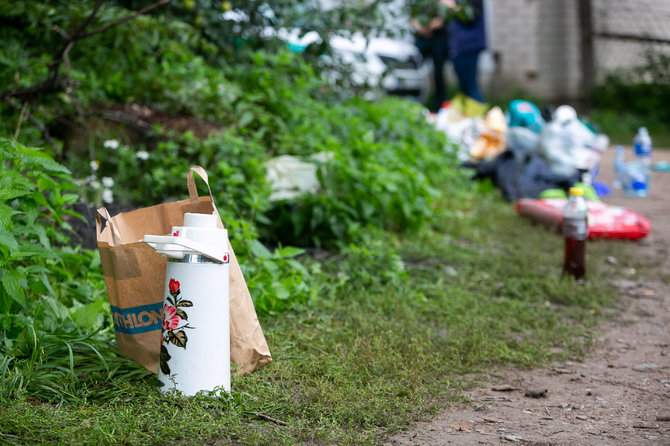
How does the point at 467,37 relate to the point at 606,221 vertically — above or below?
above

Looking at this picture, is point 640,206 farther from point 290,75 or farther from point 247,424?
point 247,424

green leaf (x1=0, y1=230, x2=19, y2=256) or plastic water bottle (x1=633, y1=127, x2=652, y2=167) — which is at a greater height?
green leaf (x1=0, y1=230, x2=19, y2=256)

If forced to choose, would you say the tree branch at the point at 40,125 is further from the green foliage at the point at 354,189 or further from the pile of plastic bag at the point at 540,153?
the pile of plastic bag at the point at 540,153

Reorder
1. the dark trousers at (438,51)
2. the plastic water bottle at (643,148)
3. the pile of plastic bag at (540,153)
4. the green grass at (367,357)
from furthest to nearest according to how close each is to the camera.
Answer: the dark trousers at (438,51) → the plastic water bottle at (643,148) → the pile of plastic bag at (540,153) → the green grass at (367,357)

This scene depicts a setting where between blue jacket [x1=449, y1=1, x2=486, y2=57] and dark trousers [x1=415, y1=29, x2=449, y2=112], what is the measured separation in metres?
0.24

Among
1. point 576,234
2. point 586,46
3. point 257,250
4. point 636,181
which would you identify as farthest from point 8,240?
point 586,46

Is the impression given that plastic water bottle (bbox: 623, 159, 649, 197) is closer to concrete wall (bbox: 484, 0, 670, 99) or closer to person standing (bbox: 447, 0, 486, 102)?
person standing (bbox: 447, 0, 486, 102)

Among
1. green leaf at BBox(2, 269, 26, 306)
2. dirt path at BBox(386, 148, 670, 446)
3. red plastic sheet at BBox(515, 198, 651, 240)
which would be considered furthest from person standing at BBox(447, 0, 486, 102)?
green leaf at BBox(2, 269, 26, 306)

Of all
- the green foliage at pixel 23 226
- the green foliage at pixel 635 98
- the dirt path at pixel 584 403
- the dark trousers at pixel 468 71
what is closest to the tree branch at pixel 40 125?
the green foliage at pixel 23 226

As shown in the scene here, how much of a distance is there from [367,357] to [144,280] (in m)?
0.82

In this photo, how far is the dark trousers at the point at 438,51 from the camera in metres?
10.1

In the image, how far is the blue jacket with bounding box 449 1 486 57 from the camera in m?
9.59

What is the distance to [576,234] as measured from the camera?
3.49 m

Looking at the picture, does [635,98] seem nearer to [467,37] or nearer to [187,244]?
[467,37]
